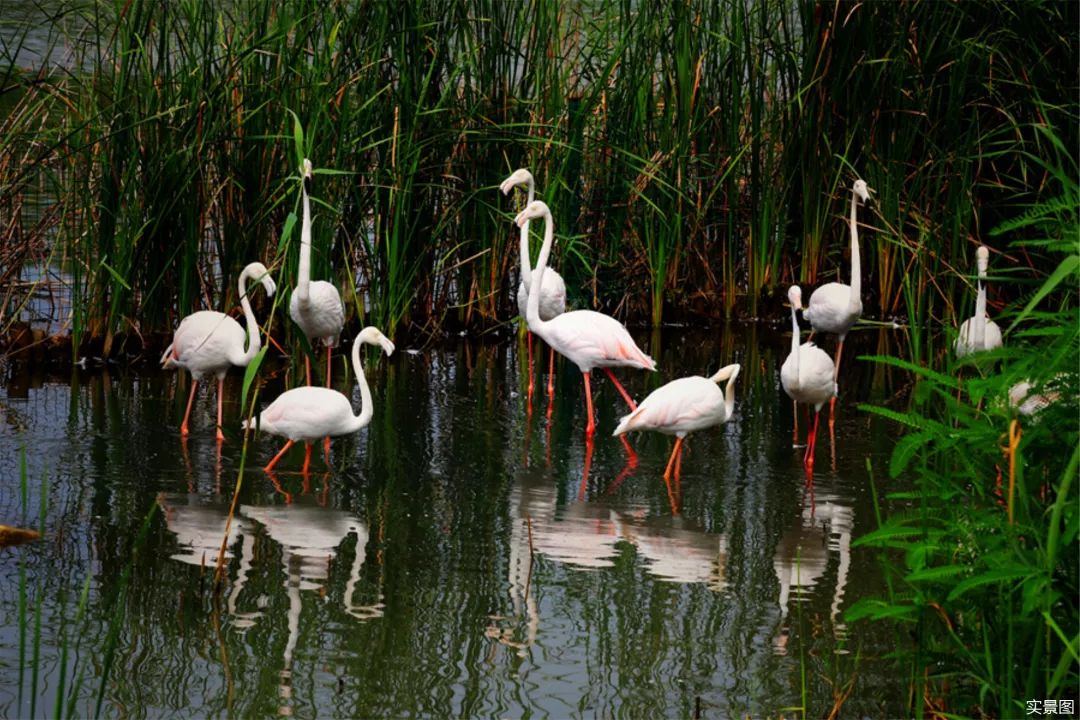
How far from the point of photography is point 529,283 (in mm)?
8820

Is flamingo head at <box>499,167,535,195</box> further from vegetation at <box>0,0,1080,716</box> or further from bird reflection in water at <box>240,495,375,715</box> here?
bird reflection in water at <box>240,495,375,715</box>

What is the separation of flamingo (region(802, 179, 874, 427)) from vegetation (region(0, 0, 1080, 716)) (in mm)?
314

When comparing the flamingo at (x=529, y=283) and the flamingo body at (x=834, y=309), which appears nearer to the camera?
the flamingo at (x=529, y=283)

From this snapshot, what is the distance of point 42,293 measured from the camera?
1017 cm

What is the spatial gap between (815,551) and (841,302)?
352cm

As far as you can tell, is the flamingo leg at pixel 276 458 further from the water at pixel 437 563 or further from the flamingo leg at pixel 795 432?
the flamingo leg at pixel 795 432

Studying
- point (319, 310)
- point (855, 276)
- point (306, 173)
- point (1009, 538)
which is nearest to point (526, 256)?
point (319, 310)

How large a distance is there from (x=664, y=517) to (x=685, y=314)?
14.4 ft

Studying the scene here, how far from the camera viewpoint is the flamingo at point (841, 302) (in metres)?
9.10

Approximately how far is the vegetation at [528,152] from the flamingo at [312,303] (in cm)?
19

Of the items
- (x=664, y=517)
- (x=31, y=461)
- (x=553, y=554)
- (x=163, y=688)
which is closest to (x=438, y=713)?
(x=163, y=688)

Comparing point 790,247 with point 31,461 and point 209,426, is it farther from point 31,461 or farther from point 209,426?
point 31,461

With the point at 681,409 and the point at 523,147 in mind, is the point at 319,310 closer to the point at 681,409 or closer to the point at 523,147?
the point at 523,147

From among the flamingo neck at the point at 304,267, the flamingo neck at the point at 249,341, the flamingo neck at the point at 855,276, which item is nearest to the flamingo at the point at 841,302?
the flamingo neck at the point at 855,276
